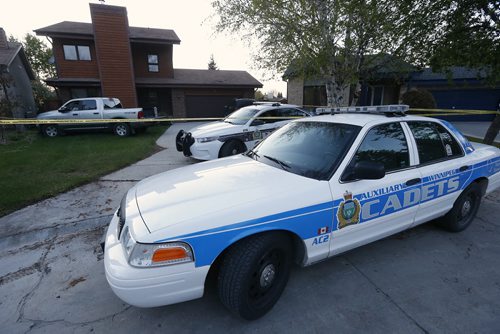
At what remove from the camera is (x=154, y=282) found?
176 centimetres

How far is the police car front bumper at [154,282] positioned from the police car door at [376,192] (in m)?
1.25

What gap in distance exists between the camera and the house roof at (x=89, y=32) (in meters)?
15.5

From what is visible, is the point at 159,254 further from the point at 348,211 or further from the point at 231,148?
the point at 231,148

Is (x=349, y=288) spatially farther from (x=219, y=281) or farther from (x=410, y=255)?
(x=219, y=281)

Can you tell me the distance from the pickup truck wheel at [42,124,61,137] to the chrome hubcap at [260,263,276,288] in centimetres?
1287

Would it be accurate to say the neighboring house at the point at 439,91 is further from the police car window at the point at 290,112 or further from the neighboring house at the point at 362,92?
the police car window at the point at 290,112

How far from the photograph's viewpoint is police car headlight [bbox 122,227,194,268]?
5.82 feet

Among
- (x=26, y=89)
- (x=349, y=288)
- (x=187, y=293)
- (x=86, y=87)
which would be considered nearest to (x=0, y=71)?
(x=86, y=87)

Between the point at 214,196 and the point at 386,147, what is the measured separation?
6.08 feet

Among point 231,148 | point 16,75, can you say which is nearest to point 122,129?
point 231,148

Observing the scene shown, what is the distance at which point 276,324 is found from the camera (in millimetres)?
2107

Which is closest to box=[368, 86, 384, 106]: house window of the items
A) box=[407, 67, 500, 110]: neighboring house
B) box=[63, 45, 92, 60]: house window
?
box=[407, 67, 500, 110]: neighboring house

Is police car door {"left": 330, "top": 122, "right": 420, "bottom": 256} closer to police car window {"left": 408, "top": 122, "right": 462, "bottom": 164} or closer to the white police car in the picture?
police car window {"left": 408, "top": 122, "right": 462, "bottom": 164}


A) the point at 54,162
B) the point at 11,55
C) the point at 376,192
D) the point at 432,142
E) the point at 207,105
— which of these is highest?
the point at 11,55
